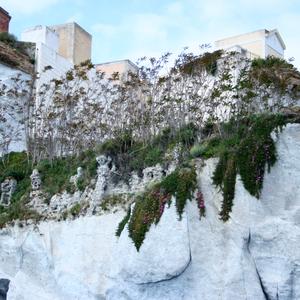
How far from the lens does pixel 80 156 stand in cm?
2105

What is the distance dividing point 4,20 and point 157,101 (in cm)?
1248

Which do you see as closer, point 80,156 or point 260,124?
point 260,124

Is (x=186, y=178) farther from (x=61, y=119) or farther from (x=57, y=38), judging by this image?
(x=57, y=38)

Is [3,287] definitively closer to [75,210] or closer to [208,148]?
[75,210]

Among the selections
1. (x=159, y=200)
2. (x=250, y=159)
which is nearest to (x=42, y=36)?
(x=159, y=200)

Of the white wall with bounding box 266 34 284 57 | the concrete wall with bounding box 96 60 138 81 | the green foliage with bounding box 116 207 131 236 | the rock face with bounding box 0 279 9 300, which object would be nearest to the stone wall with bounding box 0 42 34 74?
the concrete wall with bounding box 96 60 138 81

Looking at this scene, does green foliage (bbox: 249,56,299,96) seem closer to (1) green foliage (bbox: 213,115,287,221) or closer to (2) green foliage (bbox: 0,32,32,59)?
(1) green foliage (bbox: 213,115,287,221)

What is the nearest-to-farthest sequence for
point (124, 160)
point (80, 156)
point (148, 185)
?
point (148, 185) < point (124, 160) < point (80, 156)

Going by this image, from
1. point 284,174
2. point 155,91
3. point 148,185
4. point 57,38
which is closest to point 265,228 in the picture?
point 284,174

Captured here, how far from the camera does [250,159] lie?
16266mm

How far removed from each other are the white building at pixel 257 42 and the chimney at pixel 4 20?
9905 millimetres

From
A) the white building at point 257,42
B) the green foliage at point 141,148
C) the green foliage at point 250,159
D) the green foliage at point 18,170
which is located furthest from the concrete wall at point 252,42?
the green foliage at point 250,159

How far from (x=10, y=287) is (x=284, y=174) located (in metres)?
8.50

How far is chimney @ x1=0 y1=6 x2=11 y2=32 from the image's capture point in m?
30.4
